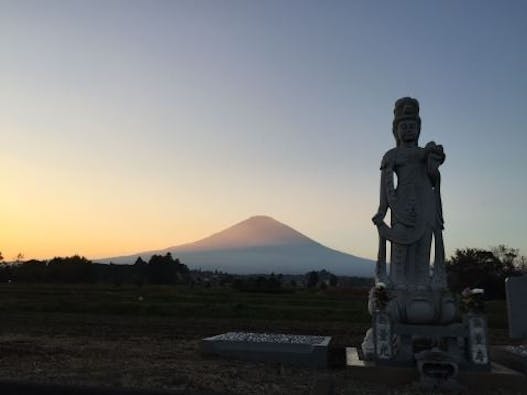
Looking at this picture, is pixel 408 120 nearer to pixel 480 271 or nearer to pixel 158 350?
pixel 158 350

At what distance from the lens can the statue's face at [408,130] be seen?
39.6 feet

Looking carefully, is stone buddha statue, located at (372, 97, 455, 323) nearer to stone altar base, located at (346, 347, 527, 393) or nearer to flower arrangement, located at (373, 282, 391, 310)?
flower arrangement, located at (373, 282, 391, 310)

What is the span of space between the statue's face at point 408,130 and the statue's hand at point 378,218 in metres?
1.64

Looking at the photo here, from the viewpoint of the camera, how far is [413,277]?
11.7 metres

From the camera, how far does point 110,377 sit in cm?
955

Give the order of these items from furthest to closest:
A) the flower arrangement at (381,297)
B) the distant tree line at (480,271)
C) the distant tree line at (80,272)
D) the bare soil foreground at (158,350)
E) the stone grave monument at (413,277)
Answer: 1. the distant tree line at (80,272)
2. the distant tree line at (480,271)
3. the flower arrangement at (381,297)
4. the stone grave monument at (413,277)
5. the bare soil foreground at (158,350)

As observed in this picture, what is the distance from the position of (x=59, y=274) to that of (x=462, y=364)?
74812 millimetres

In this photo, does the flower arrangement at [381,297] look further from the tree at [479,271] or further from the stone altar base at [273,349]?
the tree at [479,271]

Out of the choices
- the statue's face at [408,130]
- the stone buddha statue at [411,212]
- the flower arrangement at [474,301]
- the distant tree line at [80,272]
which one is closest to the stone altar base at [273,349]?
the stone buddha statue at [411,212]

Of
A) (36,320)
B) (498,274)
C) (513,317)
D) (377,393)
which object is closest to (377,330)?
(377,393)

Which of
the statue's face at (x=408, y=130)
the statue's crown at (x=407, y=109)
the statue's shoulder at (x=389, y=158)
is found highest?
the statue's crown at (x=407, y=109)

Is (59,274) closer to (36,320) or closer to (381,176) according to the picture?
(36,320)

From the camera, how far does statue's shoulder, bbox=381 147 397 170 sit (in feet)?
39.9

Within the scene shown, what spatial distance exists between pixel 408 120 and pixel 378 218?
2.17m
